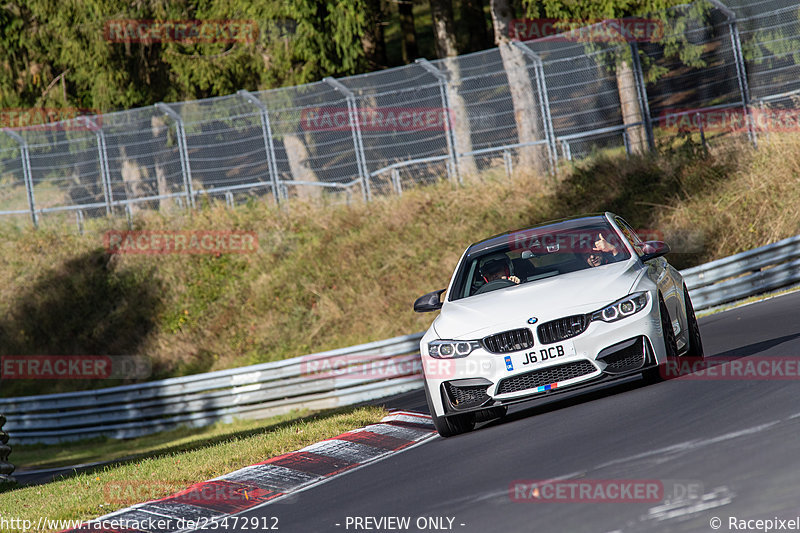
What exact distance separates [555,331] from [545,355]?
0.69ft

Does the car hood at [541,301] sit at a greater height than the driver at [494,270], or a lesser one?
lesser

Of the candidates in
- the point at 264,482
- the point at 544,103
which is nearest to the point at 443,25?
the point at 544,103

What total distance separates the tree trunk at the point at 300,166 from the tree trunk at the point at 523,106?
16.6ft

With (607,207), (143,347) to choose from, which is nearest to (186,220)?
(143,347)

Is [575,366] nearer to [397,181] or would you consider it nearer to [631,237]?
[631,237]

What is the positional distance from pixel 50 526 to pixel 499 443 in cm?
345

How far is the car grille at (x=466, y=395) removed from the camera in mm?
8883

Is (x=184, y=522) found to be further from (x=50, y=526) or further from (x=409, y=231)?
(x=409, y=231)

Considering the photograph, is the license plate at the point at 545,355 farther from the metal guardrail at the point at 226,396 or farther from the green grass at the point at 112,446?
the green grass at the point at 112,446

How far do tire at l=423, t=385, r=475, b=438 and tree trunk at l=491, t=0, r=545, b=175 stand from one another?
47.6 feet

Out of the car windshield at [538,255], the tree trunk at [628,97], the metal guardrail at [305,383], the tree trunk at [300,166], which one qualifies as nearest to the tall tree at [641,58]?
the tree trunk at [628,97]

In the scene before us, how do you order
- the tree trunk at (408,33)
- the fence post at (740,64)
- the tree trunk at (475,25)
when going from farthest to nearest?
the tree trunk at (408,33)
the tree trunk at (475,25)
the fence post at (740,64)

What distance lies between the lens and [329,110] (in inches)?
977

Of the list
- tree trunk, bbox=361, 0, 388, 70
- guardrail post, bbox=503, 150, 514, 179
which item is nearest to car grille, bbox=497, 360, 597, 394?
guardrail post, bbox=503, 150, 514, 179
